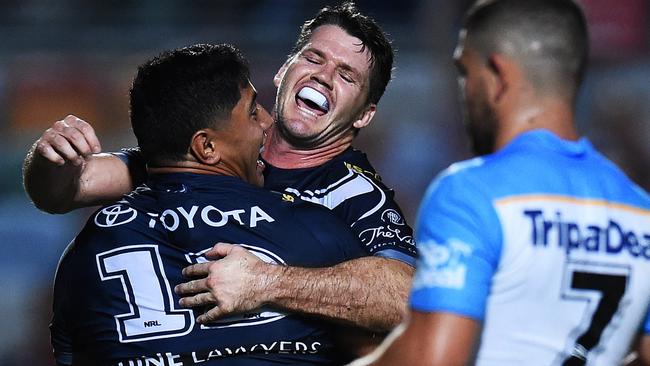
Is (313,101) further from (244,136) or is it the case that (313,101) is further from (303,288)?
(303,288)

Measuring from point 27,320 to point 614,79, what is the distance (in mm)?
5568

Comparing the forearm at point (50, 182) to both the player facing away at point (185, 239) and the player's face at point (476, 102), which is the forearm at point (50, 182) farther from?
the player's face at point (476, 102)

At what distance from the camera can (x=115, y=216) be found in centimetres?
368

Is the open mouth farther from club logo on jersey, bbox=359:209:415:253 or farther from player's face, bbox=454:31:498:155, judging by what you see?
player's face, bbox=454:31:498:155

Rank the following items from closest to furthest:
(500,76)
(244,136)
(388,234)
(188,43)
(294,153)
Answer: (500,76)
(244,136)
(388,234)
(294,153)
(188,43)

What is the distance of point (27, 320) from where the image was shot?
9.27 m

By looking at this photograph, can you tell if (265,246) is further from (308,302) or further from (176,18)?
(176,18)

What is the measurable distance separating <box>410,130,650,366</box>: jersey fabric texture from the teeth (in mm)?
1967

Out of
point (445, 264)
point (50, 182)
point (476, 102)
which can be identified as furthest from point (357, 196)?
point (445, 264)

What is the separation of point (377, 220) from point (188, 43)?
6.40m

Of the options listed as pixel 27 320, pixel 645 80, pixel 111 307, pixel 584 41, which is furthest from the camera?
pixel 645 80

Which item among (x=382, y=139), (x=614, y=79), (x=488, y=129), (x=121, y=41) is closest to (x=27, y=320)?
(x=121, y=41)

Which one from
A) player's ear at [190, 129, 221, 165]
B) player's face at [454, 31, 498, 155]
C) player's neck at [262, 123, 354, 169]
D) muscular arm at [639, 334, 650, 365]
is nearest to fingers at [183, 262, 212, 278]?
player's ear at [190, 129, 221, 165]

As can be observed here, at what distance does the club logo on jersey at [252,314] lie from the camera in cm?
358
